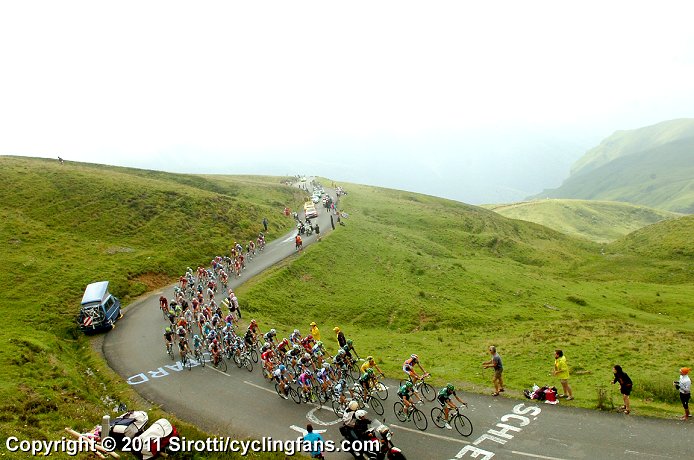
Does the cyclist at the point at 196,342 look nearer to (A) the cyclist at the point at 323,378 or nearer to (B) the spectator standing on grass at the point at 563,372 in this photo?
(A) the cyclist at the point at 323,378

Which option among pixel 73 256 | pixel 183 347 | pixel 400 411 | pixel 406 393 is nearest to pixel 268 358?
pixel 183 347

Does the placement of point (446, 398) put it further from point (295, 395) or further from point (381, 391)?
point (295, 395)

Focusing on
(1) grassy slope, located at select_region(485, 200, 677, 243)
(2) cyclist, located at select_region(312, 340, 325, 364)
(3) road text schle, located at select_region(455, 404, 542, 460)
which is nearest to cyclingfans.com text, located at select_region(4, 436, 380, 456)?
(3) road text schle, located at select_region(455, 404, 542, 460)

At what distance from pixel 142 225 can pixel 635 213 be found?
693 ft

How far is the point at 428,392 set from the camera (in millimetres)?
23719

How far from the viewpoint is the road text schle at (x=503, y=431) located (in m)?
17.9

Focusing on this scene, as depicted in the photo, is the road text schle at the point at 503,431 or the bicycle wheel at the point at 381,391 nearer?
the road text schle at the point at 503,431

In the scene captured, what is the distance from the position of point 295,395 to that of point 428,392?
24.1 ft

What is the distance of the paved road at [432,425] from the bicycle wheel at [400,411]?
0.36m

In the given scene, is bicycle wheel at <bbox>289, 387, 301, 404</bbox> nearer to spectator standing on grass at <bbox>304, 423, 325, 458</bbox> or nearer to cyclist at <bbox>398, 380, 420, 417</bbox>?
cyclist at <bbox>398, 380, 420, 417</bbox>

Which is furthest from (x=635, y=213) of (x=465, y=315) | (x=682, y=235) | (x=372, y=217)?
(x=465, y=315)

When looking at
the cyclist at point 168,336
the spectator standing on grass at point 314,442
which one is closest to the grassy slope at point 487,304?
the cyclist at point 168,336

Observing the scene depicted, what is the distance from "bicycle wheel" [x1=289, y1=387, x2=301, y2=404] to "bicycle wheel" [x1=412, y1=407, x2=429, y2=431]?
634 centimetres

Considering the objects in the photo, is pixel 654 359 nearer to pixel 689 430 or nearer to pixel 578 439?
pixel 689 430
